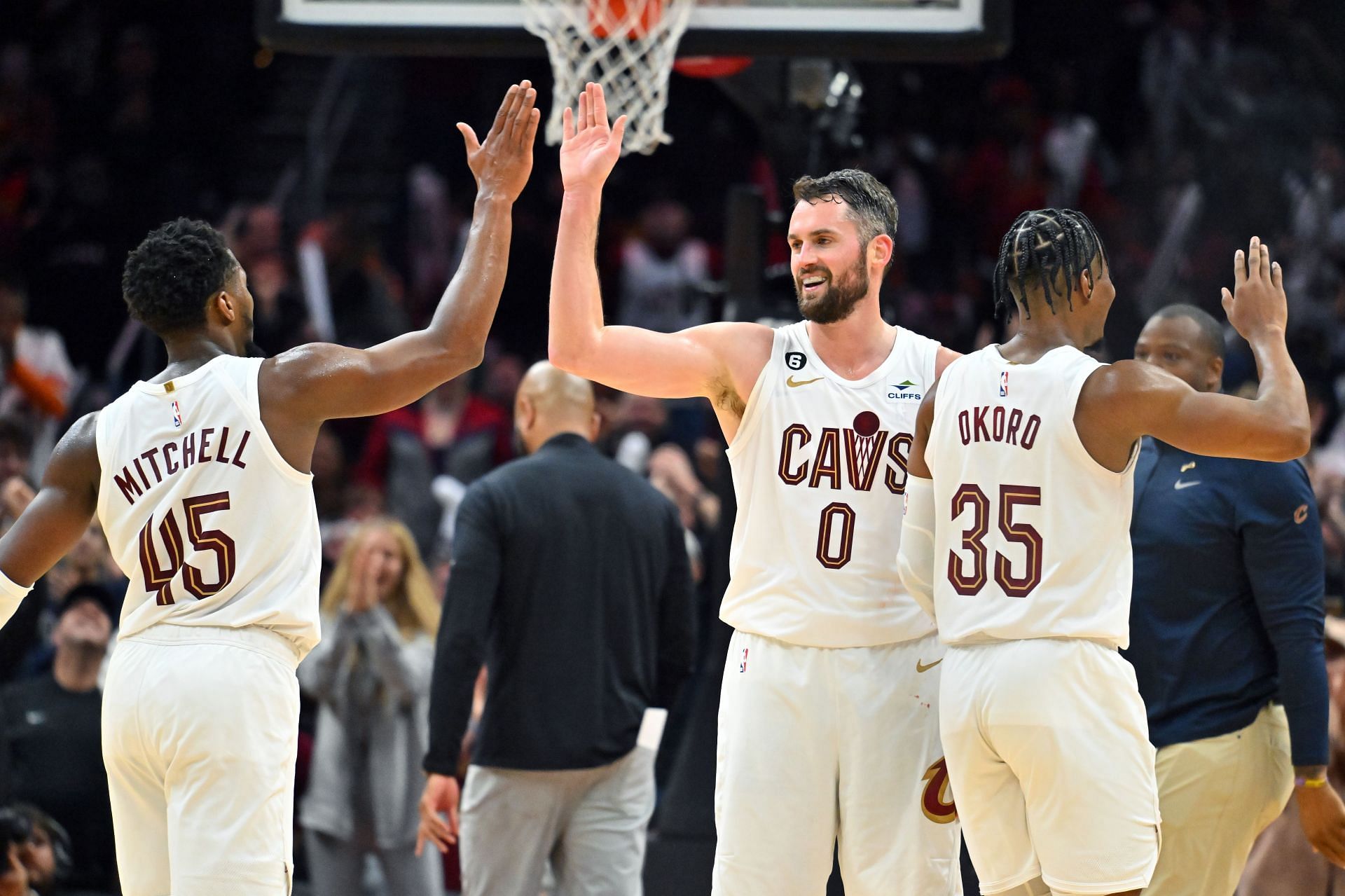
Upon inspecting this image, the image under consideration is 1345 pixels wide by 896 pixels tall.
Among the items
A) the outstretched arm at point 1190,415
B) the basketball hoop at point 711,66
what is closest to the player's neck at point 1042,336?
the outstretched arm at point 1190,415

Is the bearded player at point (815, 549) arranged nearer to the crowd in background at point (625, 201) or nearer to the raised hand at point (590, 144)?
the raised hand at point (590, 144)

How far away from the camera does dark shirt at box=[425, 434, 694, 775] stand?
561 cm

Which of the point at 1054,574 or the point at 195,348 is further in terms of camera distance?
the point at 195,348

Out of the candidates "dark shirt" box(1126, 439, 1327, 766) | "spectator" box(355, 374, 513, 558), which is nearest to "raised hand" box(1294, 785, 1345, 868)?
"dark shirt" box(1126, 439, 1327, 766)

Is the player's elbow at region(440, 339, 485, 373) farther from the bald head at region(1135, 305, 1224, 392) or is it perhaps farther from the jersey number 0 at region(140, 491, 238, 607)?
the bald head at region(1135, 305, 1224, 392)

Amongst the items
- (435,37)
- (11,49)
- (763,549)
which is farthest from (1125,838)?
(11,49)

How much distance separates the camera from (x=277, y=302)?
11.2 m

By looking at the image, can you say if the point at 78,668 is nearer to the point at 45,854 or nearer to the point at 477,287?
the point at 45,854

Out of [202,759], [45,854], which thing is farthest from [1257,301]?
[45,854]

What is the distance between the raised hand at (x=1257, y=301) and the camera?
4305 millimetres

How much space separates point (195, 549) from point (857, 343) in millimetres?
1865

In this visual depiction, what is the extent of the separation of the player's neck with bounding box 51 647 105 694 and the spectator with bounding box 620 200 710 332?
221 inches

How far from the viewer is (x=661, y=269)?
12555 millimetres

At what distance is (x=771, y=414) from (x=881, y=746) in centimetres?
94
